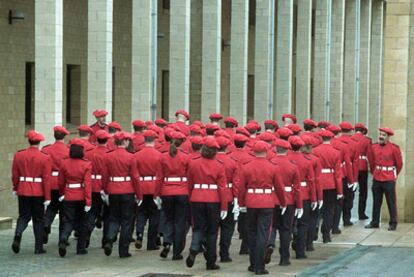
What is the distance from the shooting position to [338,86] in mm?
49156

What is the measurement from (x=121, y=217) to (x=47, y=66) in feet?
23.0

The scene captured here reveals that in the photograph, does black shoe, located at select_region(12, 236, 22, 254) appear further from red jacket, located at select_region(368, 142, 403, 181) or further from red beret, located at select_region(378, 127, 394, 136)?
red beret, located at select_region(378, 127, 394, 136)

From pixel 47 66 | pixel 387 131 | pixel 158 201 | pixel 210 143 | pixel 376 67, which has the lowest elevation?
pixel 158 201

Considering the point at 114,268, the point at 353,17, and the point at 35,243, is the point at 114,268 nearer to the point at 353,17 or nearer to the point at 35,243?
the point at 35,243

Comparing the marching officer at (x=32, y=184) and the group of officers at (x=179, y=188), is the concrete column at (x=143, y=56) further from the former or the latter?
the marching officer at (x=32, y=184)

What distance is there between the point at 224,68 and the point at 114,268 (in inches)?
1170

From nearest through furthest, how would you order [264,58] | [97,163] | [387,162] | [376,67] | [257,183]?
[257,183] < [97,163] < [387,162] < [264,58] < [376,67]

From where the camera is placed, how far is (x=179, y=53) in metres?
31.4

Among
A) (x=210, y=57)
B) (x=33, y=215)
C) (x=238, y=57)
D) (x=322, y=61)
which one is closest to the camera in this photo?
(x=33, y=215)

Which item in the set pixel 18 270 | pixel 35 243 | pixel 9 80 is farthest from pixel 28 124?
pixel 18 270

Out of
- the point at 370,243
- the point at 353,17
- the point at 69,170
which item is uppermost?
the point at 353,17

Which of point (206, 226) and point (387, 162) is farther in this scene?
point (387, 162)

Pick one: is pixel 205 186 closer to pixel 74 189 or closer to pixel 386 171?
pixel 74 189

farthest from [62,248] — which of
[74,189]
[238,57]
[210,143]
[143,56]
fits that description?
[238,57]
